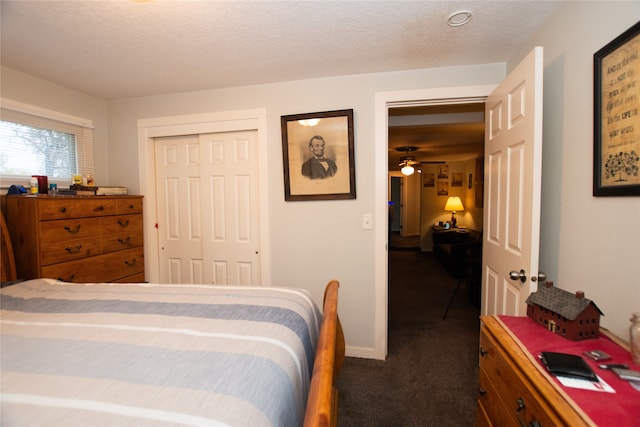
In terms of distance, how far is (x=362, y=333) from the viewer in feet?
7.60

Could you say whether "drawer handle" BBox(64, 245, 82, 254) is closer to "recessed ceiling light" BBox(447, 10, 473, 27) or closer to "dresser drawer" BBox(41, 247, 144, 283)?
"dresser drawer" BBox(41, 247, 144, 283)

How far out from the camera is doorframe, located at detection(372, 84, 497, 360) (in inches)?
81.4

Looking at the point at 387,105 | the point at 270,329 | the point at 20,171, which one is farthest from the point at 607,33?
the point at 20,171

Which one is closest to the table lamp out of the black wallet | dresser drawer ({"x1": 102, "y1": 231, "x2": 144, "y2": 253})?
the black wallet

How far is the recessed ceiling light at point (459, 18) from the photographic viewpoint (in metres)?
1.46

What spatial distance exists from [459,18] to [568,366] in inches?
66.4

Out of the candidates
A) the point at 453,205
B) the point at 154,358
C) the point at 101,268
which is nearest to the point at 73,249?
the point at 101,268

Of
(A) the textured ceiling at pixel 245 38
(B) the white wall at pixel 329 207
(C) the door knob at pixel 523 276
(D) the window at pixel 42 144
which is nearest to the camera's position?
(C) the door knob at pixel 523 276

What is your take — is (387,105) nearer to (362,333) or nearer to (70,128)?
(362,333)

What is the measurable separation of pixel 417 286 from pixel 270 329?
12.2 ft

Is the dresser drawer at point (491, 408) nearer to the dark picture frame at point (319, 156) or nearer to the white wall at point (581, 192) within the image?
the white wall at point (581, 192)

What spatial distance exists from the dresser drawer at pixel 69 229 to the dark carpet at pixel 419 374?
82.8 inches

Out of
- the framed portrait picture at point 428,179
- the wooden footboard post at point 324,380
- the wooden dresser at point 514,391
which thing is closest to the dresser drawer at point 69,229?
the wooden footboard post at point 324,380

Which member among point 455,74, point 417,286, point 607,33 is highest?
point 455,74
